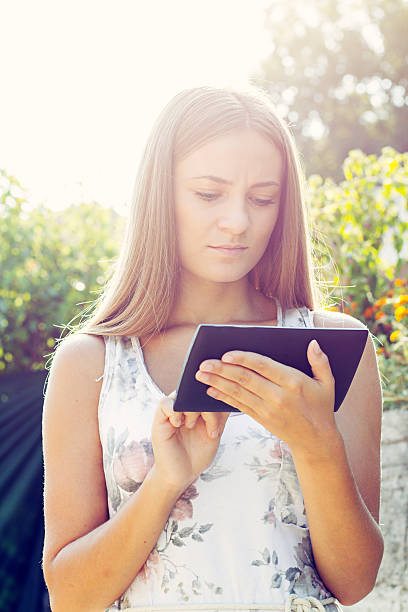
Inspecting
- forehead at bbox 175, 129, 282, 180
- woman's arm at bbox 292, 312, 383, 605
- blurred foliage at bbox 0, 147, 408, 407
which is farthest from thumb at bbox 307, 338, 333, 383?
blurred foliage at bbox 0, 147, 408, 407

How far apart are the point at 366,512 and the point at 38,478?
84.4 inches

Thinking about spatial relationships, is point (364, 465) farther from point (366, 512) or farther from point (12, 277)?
point (12, 277)

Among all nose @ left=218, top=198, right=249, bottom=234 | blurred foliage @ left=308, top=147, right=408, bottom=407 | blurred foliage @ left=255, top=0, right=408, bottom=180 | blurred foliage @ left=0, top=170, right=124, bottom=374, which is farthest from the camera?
blurred foliage @ left=255, top=0, right=408, bottom=180

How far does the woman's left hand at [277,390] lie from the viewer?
1.26m

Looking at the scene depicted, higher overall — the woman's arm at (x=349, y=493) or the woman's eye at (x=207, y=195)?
the woman's eye at (x=207, y=195)

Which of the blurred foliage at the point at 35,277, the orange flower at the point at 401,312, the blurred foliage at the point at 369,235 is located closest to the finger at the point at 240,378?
the orange flower at the point at 401,312

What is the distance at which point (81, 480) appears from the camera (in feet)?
5.26

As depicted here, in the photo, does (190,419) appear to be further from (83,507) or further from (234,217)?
(234,217)

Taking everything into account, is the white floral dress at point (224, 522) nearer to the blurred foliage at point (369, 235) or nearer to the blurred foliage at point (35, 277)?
the blurred foliage at point (369, 235)

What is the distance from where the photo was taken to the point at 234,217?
1.66 m

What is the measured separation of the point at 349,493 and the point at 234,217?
0.66 m

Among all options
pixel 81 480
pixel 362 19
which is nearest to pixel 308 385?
pixel 81 480

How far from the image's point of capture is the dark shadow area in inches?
116

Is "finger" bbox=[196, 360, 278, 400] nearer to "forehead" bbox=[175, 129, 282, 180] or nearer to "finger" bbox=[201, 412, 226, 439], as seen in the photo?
"finger" bbox=[201, 412, 226, 439]
